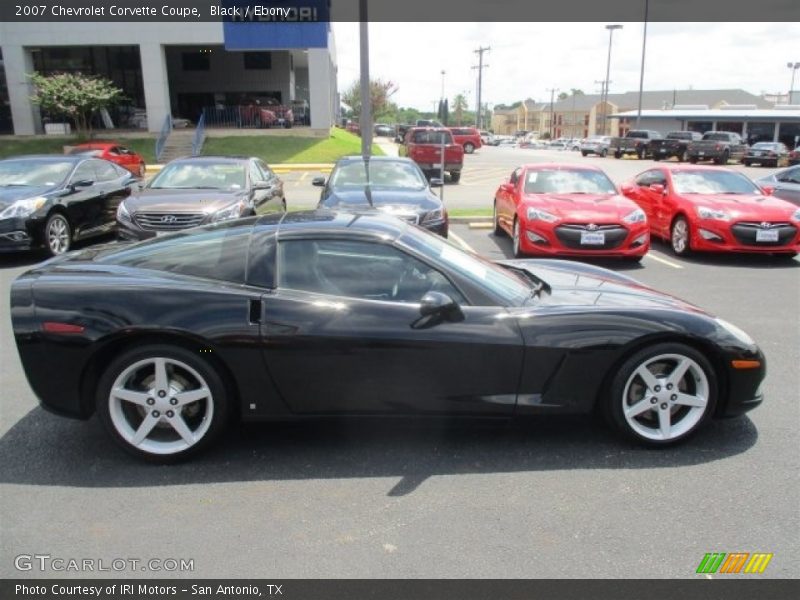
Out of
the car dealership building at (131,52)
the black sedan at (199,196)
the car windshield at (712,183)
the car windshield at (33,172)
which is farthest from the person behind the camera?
the car dealership building at (131,52)

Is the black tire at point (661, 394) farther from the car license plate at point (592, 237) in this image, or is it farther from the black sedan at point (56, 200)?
the black sedan at point (56, 200)

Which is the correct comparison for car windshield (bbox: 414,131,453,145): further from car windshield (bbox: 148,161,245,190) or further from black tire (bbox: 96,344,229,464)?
black tire (bbox: 96,344,229,464)

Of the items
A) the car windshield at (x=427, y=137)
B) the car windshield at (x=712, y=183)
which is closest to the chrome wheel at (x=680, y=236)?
the car windshield at (x=712, y=183)

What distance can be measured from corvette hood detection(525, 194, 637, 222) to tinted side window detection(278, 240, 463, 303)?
548cm

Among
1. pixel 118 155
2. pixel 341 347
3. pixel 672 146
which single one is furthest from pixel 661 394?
pixel 672 146

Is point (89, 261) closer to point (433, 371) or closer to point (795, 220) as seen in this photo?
point (433, 371)

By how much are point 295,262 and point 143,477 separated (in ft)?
4.56

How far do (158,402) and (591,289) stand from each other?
8.61 feet

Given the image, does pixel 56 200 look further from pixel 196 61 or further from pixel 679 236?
pixel 196 61

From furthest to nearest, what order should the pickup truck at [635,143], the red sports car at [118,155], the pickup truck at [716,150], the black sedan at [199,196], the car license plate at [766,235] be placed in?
the pickup truck at [635,143] < the pickup truck at [716,150] < the red sports car at [118,155] < the car license plate at [766,235] < the black sedan at [199,196]

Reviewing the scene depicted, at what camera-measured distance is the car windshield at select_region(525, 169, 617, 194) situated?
981 cm

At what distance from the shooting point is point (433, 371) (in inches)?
135

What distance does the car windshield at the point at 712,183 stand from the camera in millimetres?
10109
